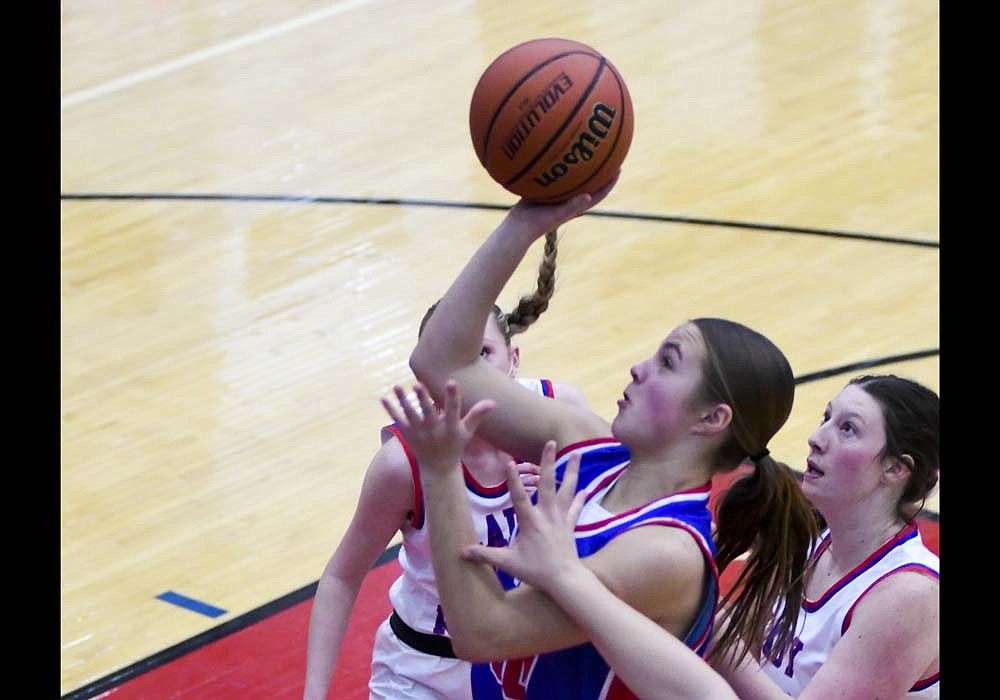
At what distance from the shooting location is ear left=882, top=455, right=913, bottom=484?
10.5ft

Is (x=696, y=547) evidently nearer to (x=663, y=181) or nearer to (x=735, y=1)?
(x=663, y=181)

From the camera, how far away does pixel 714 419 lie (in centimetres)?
252

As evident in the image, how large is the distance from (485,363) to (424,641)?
0.84 m

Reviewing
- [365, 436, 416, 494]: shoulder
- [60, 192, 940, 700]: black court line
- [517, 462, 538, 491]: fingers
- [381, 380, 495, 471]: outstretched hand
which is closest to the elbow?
[381, 380, 495, 471]: outstretched hand

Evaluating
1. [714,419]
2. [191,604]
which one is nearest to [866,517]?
[714,419]

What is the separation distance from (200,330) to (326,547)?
5.75ft

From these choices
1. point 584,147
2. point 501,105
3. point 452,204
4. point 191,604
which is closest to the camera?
point 584,147

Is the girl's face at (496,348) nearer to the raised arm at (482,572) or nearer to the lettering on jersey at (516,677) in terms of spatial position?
the lettering on jersey at (516,677)

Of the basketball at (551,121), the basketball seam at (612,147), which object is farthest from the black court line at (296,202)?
the basketball seam at (612,147)

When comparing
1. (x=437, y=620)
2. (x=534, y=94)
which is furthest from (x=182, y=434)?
(x=534, y=94)

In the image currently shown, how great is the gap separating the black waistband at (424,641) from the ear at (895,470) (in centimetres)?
96

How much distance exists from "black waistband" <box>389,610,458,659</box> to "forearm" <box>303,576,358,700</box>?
12 centimetres

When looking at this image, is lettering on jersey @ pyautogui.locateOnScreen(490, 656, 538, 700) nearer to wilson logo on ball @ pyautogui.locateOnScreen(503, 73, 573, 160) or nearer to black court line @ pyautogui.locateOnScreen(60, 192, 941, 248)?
wilson logo on ball @ pyautogui.locateOnScreen(503, 73, 573, 160)

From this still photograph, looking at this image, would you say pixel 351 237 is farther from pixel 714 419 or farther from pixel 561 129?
pixel 714 419
